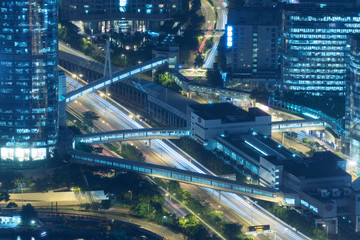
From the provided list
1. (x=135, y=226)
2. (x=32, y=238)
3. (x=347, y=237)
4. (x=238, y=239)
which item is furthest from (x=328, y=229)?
(x=32, y=238)

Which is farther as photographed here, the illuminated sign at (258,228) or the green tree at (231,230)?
the illuminated sign at (258,228)

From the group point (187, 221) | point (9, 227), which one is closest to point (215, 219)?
point (187, 221)

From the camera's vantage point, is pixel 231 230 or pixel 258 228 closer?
pixel 231 230

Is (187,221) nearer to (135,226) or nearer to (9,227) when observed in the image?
(135,226)

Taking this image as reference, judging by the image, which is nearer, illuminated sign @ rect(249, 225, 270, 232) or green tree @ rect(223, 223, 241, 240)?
green tree @ rect(223, 223, 241, 240)

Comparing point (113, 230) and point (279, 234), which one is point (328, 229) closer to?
point (279, 234)

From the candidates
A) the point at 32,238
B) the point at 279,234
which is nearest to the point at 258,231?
the point at 279,234

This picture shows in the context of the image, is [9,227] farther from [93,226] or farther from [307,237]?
[307,237]

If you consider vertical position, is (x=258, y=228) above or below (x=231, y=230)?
above
